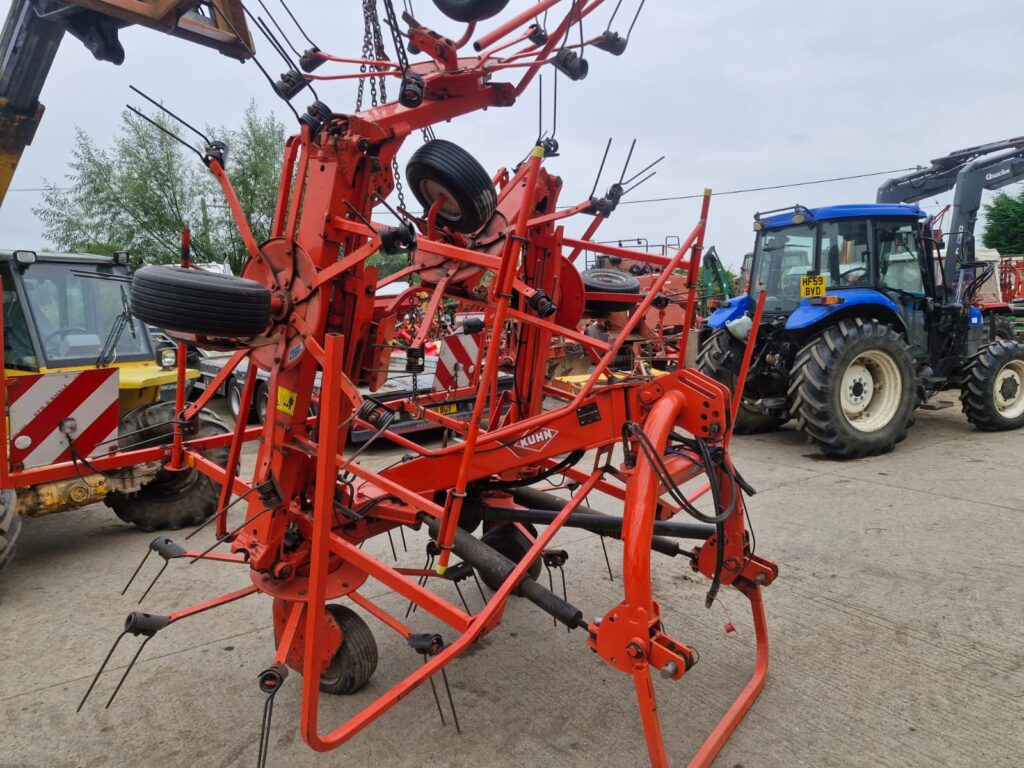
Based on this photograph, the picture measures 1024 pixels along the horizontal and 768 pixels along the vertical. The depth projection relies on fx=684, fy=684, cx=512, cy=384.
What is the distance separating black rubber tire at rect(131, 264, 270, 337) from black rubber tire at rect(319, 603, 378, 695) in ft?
3.82

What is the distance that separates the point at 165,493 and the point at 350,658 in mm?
2751

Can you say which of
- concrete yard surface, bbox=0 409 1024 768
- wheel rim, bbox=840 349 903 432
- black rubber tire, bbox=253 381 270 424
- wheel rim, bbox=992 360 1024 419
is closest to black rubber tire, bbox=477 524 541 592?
concrete yard surface, bbox=0 409 1024 768

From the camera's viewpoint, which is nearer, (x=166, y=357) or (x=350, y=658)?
(x=350, y=658)

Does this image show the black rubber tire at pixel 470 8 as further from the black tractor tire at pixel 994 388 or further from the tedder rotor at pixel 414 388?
the black tractor tire at pixel 994 388

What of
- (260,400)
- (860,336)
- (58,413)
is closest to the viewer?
(58,413)

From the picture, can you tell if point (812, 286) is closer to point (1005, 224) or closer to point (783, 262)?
point (783, 262)

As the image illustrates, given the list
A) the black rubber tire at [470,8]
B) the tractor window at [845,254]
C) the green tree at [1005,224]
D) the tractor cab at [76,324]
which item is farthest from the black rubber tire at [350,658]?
the green tree at [1005,224]

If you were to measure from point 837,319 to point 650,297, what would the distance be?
5.07 m

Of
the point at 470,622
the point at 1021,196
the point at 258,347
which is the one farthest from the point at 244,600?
the point at 1021,196

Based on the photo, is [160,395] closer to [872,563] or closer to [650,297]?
[650,297]

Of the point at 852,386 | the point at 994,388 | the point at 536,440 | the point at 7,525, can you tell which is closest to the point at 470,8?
the point at 536,440

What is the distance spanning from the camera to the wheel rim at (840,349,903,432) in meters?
6.44

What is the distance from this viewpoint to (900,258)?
6.93m

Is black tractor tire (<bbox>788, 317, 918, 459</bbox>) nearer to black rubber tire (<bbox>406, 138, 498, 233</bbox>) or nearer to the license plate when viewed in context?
the license plate
